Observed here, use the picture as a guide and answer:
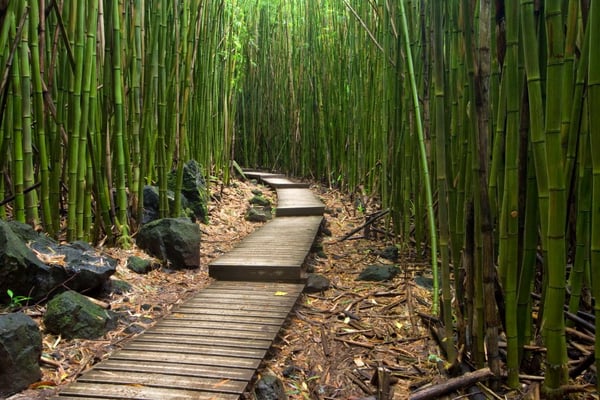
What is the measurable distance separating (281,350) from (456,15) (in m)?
1.07

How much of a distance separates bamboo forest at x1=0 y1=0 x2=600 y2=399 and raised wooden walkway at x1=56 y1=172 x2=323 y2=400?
0.51m

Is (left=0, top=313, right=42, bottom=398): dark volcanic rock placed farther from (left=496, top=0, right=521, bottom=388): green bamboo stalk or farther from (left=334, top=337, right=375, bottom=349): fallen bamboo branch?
(left=496, top=0, right=521, bottom=388): green bamboo stalk

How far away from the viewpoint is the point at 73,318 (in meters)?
1.39

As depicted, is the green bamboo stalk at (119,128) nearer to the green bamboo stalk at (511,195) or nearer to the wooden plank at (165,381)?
the wooden plank at (165,381)

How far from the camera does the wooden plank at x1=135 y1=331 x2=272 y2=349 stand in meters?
1.40

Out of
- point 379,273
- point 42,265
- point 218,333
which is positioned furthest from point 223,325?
point 379,273

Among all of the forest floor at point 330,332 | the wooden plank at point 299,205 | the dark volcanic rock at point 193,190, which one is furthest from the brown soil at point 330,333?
the wooden plank at point 299,205

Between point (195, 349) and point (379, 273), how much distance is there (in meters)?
0.97

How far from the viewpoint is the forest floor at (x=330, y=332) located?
1.28 metres

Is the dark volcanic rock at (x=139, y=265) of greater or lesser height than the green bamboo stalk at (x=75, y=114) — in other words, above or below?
below

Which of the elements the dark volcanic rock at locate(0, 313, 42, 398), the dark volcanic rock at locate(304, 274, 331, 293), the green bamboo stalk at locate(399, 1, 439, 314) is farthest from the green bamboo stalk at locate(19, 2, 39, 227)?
the green bamboo stalk at locate(399, 1, 439, 314)

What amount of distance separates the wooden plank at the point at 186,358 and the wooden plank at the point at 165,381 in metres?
0.08

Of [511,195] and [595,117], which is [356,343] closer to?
[511,195]

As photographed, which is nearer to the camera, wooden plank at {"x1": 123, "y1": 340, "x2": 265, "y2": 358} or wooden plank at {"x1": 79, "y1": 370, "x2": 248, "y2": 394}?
wooden plank at {"x1": 79, "y1": 370, "x2": 248, "y2": 394}
